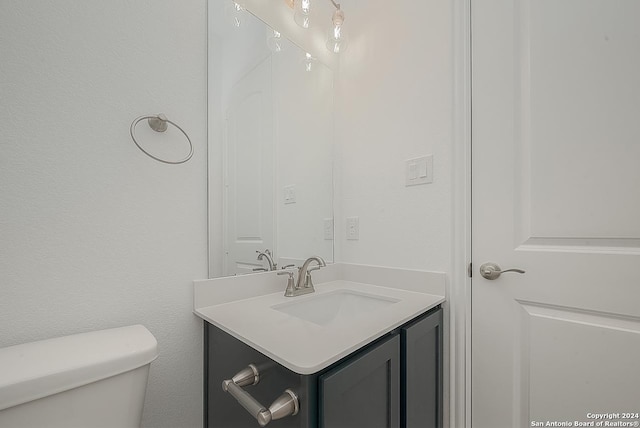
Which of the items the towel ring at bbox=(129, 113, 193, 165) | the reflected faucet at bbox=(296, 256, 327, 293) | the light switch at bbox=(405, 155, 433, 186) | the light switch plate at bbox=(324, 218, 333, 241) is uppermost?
the towel ring at bbox=(129, 113, 193, 165)

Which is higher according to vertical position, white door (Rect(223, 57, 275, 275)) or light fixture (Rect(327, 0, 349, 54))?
light fixture (Rect(327, 0, 349, 54))

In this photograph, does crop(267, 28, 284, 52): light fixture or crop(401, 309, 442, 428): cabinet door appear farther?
crop(267, 28, 284, 52): light fixture

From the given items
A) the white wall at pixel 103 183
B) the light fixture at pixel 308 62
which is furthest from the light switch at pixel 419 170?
the white wall at pixel 103 183

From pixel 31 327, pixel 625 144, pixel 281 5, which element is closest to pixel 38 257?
pixel 31 327

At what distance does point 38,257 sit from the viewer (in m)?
0.67

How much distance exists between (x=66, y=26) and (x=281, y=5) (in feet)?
2.85

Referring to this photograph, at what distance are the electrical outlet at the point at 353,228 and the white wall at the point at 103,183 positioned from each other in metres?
0.75

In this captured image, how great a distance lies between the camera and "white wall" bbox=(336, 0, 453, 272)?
1108 millimetres

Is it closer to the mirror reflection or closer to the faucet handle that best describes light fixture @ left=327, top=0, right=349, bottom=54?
the mirror reflection

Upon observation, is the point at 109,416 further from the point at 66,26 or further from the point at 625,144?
the point at 625,144

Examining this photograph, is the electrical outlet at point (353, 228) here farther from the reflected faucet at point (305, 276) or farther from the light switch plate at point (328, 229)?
the reflected faucet at point (305, 276)

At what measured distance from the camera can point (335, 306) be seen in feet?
3.99

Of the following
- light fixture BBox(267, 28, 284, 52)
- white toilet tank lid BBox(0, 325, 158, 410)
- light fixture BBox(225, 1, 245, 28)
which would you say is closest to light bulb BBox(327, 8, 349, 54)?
light fixture BBox(267, 28, 284, 52)

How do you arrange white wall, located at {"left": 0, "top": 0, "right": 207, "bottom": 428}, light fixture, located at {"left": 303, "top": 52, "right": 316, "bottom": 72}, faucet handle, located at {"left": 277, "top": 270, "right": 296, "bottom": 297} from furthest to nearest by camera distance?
light fixture, located at {"left": 303, "top": 52, "right": 316, "bottom": 72}
faucet handle, located at {"left": 277, "top": 270, "right": 296, "bottom": 297}
white wall, located at {"left": 0, "top": 0, "right": 207, "bottom": 428}
